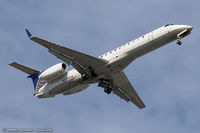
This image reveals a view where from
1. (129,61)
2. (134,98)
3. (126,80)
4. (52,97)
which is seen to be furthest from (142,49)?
(52,97)

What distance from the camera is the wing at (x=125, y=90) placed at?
35.2 m

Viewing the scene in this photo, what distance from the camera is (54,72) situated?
33750 millimetres

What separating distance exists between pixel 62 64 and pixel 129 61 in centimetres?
642

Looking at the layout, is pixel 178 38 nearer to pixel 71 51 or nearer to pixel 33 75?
pixel 71 51

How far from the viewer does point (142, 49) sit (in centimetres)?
3092

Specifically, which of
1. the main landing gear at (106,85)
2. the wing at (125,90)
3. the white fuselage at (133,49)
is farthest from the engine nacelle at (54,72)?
the wing at (125,90)

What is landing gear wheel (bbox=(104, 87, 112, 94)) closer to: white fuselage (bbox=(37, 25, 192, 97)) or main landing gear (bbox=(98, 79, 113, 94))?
main landing gear (bbox=(98, 79, 113, 94))

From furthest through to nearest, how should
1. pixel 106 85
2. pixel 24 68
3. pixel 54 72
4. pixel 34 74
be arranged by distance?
pixel 34 74
pixel 106 85
pixel 24 68
pixel 54 72

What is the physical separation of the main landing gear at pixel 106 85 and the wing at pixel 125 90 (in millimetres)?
562

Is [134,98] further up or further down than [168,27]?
further down

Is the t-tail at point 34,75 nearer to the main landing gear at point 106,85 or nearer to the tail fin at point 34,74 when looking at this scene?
the tail fin at point 34,74

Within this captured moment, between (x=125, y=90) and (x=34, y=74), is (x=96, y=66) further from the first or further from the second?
(x=34, y=74)

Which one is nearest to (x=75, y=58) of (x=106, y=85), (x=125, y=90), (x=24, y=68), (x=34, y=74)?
(x=106, y=85)

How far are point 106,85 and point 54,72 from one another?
5.18 metres
